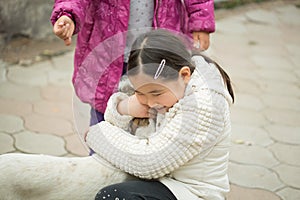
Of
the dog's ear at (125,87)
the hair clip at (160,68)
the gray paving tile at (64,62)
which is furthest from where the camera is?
the gray paving tile at (64,62)

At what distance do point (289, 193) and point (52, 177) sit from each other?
1.13 m

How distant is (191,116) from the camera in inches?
66.7

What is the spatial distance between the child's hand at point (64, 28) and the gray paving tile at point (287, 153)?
1.39 meters

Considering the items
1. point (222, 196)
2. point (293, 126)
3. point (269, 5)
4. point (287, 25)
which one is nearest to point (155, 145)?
point (222, 196)

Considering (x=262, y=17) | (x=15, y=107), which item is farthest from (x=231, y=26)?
(x=15, y=107)

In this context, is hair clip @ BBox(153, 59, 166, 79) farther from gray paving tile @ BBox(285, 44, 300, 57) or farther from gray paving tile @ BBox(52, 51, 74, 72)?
gray paving tile @ BBox(285, 44, 300, 57)

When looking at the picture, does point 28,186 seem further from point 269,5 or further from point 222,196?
point 269,5

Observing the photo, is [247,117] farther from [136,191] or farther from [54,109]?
[136,191]

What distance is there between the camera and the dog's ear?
1.95m

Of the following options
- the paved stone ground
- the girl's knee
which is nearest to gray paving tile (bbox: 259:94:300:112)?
the paved stone ground

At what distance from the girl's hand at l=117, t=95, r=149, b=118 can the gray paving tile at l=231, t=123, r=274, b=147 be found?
1170mm

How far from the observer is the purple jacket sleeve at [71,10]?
182cm

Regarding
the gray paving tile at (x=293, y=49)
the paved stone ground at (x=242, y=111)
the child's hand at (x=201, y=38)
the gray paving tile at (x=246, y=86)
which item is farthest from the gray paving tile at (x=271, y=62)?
the child's hand at (x=201, y=38)

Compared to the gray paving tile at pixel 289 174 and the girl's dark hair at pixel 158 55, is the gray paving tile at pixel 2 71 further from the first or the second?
the girl's dark hair at pixel 158 55
